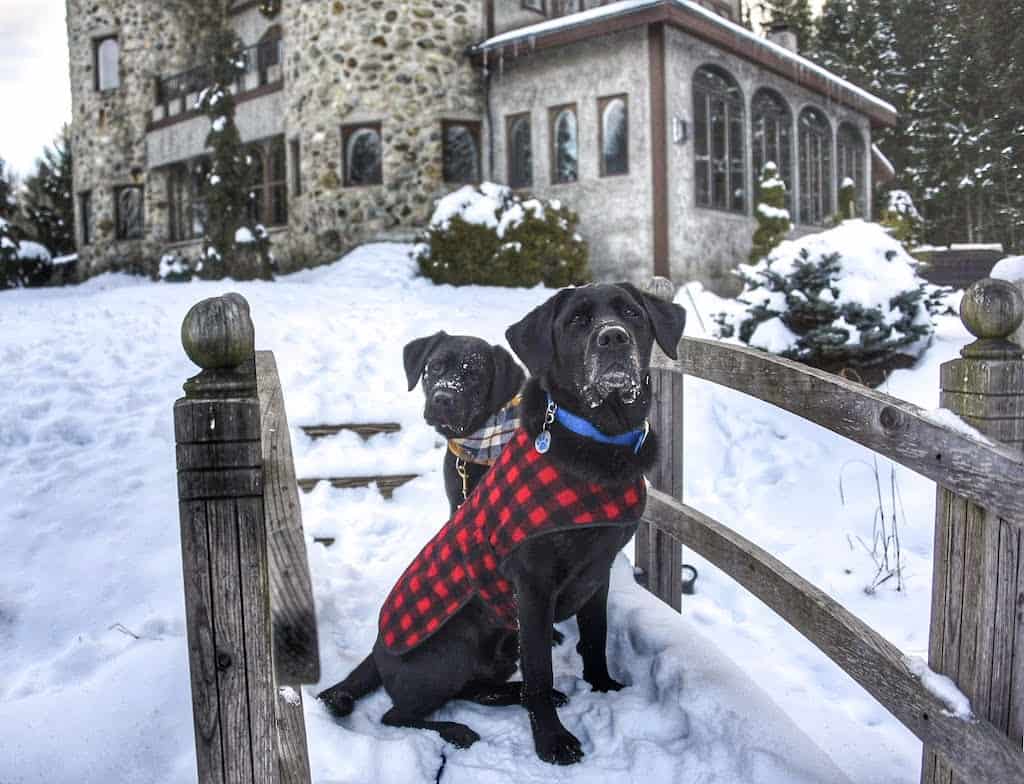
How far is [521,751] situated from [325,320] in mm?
6549

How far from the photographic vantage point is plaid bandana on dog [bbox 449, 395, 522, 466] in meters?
3.49

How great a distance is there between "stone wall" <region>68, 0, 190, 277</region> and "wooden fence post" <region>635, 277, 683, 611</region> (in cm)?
1921

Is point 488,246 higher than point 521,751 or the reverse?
higher

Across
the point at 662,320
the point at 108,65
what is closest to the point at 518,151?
the point at 108,65

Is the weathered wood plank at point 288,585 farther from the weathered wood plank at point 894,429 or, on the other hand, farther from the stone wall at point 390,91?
the stone wall at point 390,91

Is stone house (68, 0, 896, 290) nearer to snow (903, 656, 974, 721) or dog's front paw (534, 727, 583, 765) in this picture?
dog's front paw (534, 727, 583, 765)

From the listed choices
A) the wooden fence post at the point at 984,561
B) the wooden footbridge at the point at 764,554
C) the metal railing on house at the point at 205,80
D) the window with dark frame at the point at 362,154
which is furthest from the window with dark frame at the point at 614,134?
the wooden fence post at the point at 984,561

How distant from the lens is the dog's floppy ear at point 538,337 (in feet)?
8.77

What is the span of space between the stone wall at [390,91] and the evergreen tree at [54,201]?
13.9 m

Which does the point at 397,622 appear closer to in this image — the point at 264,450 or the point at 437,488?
the point at 264,450

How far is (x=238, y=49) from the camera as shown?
58.3ft

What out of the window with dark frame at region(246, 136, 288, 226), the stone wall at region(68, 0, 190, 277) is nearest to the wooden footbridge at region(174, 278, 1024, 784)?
the window with dark frame at region(246, 136, 288, 226)

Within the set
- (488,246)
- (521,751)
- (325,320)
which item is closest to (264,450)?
(521,751)

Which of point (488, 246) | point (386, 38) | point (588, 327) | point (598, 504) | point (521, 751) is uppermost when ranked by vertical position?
point (386, 38)
